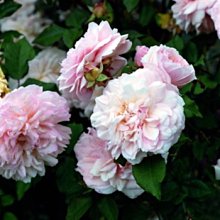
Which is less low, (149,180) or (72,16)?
(149,180)

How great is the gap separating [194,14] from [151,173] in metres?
0.54

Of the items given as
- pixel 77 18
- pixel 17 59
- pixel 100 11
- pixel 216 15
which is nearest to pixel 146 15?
pixel 77 18

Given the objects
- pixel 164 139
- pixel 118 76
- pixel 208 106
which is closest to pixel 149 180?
pixel 164 139

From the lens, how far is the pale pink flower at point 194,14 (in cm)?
167

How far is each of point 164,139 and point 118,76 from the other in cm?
21

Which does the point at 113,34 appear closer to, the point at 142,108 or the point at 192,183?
the point at 142,108

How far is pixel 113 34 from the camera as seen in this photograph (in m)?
1.37

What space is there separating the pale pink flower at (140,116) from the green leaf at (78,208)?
376mm

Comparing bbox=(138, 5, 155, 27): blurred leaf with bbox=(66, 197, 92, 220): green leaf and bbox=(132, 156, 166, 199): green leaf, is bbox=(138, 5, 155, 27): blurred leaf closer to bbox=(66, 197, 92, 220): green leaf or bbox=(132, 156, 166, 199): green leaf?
bbox=(66, 197, 92, 220): green leaf

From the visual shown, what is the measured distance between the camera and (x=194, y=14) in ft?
5.64

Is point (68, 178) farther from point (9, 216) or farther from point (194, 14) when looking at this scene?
point (194, 14)

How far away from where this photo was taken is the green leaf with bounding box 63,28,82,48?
Answer: 1826mm

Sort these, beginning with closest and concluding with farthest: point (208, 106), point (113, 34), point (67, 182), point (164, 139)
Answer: point (164, 139) → point (113, 34) → point (67, 182) → point (208, 106)

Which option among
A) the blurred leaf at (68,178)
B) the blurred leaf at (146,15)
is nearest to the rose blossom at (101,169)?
the blurred leaf at (68,178)
